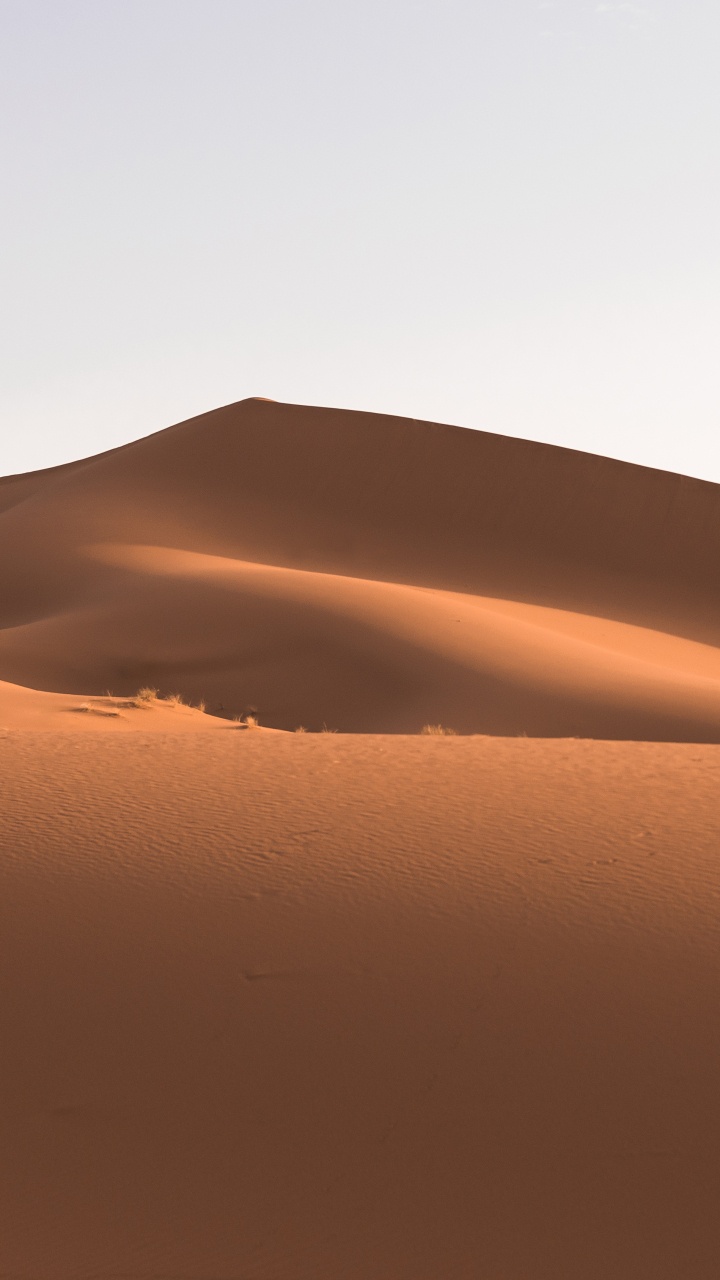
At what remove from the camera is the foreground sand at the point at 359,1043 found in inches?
144

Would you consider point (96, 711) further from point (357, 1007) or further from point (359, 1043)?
point (359, 1043)

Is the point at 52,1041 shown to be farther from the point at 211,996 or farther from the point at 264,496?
the point at 264,496

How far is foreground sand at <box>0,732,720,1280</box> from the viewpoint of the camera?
12.0 ft

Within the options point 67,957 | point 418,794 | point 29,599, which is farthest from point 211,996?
point 29,599

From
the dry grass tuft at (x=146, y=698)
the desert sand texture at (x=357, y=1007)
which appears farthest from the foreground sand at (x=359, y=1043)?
the dry grass tuft at (x=146, y=698)

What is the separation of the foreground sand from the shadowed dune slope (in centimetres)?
1297

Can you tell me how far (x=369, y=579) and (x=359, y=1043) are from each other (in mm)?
31749

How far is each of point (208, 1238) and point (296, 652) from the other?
20528 mm

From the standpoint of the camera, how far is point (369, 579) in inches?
1425

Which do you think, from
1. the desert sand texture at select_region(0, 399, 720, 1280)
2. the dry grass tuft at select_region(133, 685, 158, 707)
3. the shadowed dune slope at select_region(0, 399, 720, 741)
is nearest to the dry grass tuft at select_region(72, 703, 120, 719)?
the dry grass tuft at select_region(133, 685, 158, 707)

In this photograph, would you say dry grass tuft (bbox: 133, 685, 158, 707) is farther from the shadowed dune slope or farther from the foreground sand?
the foreground sand

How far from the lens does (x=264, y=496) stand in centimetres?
4334

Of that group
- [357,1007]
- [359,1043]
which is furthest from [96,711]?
[359,1043]

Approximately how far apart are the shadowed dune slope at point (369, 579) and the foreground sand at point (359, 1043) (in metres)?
13.0
